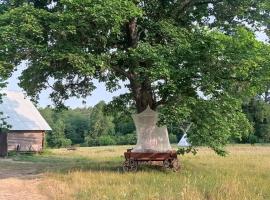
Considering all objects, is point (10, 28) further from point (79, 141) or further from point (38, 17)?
point (79, 141)

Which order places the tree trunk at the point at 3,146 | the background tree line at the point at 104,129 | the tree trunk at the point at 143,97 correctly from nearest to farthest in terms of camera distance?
the tree trunk at the point at 143,97
the tree trunk at the point at 3,146
the background tree line at the point at 104,129

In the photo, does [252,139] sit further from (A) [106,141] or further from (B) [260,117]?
→ (A) [106,141]

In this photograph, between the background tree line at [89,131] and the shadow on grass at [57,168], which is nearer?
the shadow on grass at [57,168]

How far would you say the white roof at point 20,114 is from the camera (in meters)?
46.1

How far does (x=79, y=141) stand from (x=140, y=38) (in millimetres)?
93646

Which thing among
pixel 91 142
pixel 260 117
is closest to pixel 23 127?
pixel 260 117

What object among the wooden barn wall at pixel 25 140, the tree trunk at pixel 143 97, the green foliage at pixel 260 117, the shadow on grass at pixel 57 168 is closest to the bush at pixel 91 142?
the green foliage at pixel 260 117

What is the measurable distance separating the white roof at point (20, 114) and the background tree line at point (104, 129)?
46.5 feet

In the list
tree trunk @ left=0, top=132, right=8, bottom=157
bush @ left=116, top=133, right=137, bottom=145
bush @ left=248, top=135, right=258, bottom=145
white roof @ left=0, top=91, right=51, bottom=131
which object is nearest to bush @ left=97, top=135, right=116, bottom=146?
bush @ left=116, top=133, right=137, bottom=145

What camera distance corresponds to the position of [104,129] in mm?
108375

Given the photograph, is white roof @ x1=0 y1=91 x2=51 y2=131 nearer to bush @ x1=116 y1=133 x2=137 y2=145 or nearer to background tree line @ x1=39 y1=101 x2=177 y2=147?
background tree line @ x1=39 y1=101 x2=177 y2=147

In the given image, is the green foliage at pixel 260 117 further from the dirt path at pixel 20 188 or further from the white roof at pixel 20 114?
the dirt path at pixel 20 188

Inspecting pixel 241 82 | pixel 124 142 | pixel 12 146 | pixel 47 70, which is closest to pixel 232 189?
pixel 241 82

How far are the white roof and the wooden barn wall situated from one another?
2.51ft
